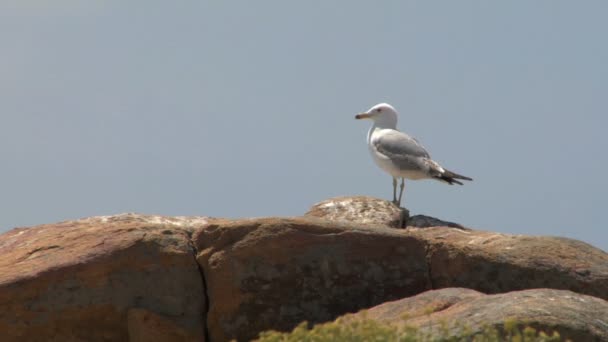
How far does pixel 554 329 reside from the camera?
873 cm

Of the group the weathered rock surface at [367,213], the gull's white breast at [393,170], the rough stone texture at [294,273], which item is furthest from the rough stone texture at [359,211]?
the gull's white breast at [393,170]

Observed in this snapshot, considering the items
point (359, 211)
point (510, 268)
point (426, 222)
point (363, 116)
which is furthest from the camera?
point (363, 116)

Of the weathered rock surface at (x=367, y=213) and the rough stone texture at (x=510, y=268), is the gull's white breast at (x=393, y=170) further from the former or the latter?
the rough stone texture at (x=510, y=268)

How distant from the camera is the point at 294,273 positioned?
38.1 ft

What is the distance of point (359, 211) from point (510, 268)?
270 cm

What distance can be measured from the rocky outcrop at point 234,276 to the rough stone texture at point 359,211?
1.94m

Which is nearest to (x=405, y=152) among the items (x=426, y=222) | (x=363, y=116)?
Result: (x=363, y=116)

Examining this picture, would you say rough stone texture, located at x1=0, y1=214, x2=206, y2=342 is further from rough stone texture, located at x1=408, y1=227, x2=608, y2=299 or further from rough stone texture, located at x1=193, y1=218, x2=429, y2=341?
rough stone texture, located at x1=408, y1=227, x2=608, y2=299

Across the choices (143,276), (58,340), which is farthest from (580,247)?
(58,340)

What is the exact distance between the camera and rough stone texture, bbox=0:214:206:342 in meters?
11.5

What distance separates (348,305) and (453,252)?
1.30 meters

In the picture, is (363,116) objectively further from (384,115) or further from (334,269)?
(334,269)

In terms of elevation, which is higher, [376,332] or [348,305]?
[376,332]

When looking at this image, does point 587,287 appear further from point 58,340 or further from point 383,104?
point 383,104
